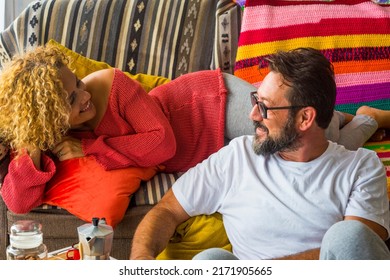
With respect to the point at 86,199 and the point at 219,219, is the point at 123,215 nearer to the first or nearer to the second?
the point at 86,199

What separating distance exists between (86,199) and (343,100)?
1125mm

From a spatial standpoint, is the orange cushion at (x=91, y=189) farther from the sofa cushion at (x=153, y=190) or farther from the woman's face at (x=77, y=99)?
the woman's face at (x=77, y=99)

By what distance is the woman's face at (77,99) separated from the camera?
7.18 feet

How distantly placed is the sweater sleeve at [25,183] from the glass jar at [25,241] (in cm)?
53

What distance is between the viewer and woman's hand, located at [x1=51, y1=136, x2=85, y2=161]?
2.33 m

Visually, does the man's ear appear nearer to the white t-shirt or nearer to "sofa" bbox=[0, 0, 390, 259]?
the white t-shirt

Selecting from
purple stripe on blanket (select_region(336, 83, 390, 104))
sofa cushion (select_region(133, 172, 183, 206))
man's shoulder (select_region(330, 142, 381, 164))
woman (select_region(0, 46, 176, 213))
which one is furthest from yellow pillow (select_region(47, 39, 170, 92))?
man's shoulder (select_region(330, 142, 381, 164))

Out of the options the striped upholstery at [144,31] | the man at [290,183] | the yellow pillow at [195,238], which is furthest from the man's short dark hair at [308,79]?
the striped upholstery at [144,31]

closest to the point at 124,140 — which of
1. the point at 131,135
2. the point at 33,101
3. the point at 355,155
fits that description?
the point at 131,135

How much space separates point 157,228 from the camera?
1990 mm

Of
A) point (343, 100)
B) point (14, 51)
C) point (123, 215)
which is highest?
point (14, 51)

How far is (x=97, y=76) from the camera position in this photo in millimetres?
2348

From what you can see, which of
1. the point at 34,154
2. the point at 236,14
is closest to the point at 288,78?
the point at 34,154
